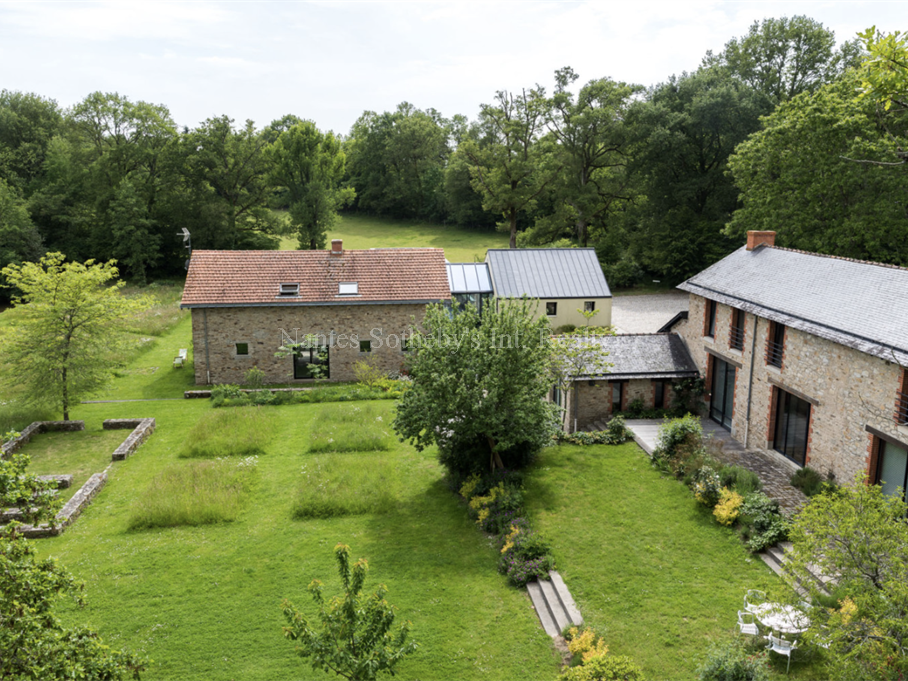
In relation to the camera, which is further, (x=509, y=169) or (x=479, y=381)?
(x=509, y=169)

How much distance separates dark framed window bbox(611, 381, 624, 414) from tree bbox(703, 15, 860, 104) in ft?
101

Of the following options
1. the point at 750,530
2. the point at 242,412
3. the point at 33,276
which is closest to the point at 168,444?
the point at 242,412

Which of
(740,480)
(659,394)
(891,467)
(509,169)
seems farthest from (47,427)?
(509,169)

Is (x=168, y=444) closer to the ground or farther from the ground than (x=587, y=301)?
closer to the ground

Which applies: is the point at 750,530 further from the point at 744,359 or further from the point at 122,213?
the point at 122,213

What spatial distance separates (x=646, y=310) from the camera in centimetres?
4106

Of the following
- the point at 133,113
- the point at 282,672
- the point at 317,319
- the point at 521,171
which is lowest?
the point at 282,672

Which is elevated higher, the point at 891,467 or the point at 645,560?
the point at 891,467

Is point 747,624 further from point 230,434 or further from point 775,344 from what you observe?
point 230,434

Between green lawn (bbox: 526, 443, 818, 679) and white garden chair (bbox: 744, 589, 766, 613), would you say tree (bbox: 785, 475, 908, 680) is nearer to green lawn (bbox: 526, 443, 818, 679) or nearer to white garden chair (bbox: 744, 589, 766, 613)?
green lawn (bbox: 526, 443, 818, 679)

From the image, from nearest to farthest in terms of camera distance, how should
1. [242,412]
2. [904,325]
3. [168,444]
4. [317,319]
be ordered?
1. [904,325]
2. [168,444]
3. [242,412]
4. [317,319]

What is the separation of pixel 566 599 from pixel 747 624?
3402mm

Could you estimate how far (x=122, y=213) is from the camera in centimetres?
5128

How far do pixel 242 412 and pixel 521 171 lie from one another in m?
33.4
